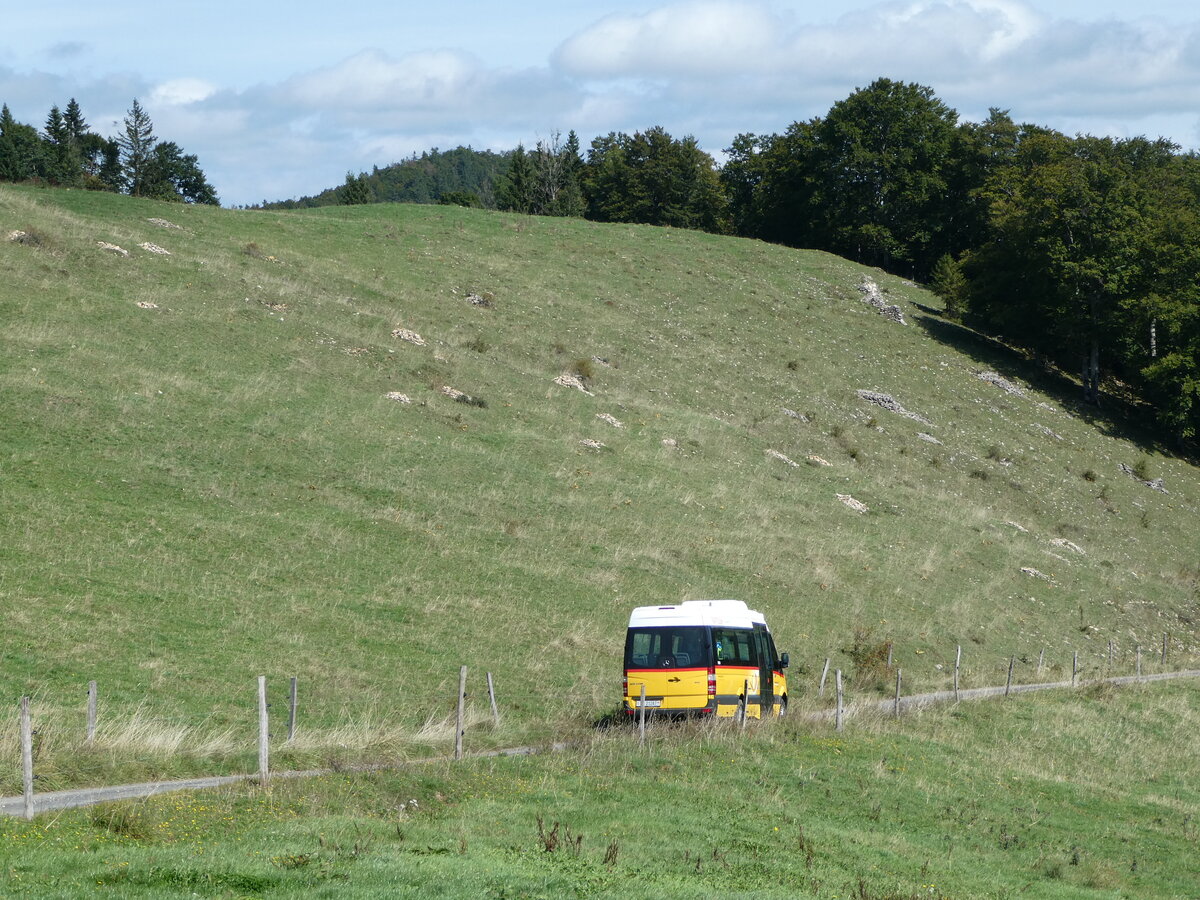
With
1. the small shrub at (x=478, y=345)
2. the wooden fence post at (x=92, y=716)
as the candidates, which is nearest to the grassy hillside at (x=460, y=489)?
the small shrub at (x=478, y=345)

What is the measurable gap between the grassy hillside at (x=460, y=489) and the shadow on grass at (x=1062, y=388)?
0.58 m

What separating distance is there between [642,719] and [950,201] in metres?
89.0

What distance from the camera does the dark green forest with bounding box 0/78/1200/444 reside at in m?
69.6

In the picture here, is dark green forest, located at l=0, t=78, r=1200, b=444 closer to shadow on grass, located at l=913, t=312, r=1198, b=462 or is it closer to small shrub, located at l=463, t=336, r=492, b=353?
shadow on grass, located at l=913, t=312, r=1198, b=462

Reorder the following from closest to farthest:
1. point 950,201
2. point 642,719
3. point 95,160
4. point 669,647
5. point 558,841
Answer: point 558,841 → point 642,719 → point 669,647 → point 950,201 → point 95,160

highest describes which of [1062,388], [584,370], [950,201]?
[950,201]

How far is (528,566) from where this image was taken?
110 feet

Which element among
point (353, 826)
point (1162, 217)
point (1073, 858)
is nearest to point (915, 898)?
point (1073, 858)

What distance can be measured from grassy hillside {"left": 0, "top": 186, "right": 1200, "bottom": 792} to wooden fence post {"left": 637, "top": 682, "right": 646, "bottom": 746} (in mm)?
1903

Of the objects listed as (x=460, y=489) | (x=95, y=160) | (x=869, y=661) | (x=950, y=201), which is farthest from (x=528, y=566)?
(x=95, y=160)

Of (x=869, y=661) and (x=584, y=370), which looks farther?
(x=584, y=370)

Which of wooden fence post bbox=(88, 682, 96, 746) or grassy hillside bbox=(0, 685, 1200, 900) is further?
wooden fence post bbox=(88, 682, 96, 746)

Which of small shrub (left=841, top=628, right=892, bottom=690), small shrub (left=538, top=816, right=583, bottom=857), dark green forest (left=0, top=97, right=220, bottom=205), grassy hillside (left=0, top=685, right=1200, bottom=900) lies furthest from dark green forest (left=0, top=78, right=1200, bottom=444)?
small shrub (left=538, top=816, right=583, bottom=857)

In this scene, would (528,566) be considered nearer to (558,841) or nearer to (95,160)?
(558,841)
